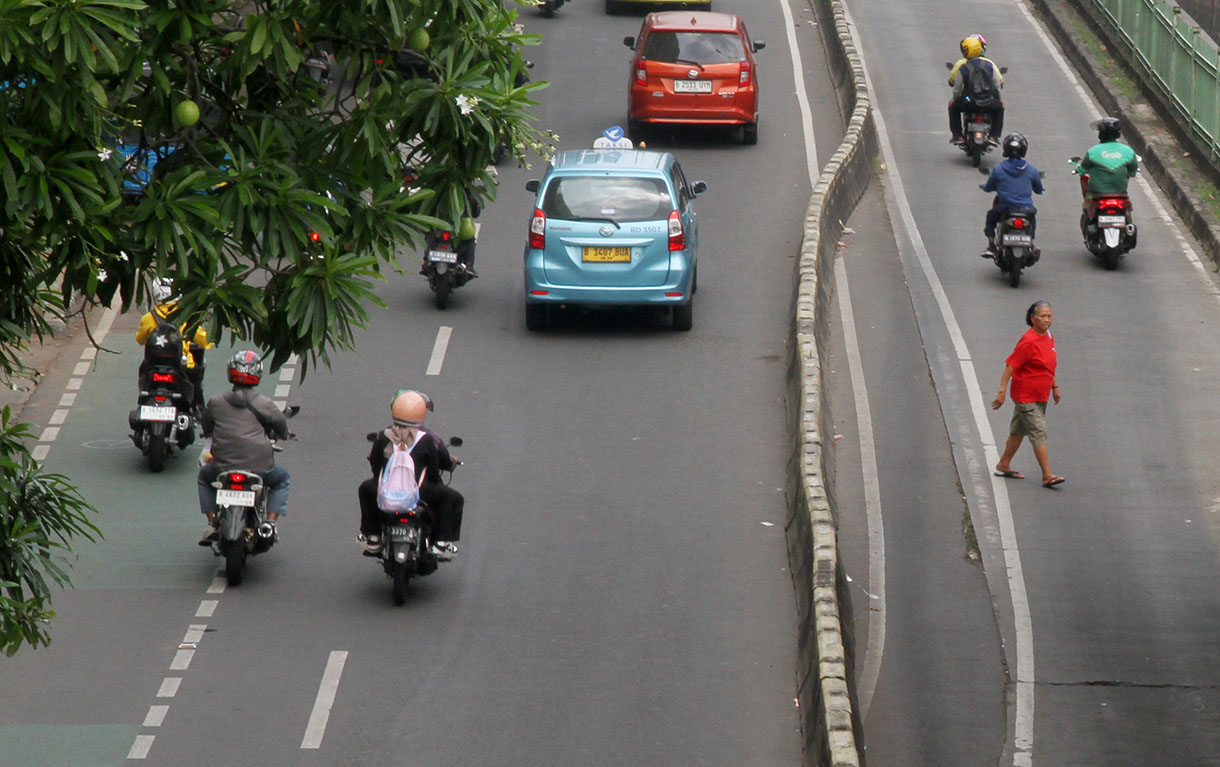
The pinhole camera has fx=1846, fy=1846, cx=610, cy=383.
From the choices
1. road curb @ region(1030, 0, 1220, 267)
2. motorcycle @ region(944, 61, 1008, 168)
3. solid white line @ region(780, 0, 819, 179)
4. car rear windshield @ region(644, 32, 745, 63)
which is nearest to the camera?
road curb @ region(1030, 0, 1220, 267)

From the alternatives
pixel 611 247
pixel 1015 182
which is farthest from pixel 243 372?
pixel 1015 182

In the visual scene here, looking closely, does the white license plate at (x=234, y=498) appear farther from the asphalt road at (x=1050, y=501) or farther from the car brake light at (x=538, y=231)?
the car brake light at (x=538, y=231)

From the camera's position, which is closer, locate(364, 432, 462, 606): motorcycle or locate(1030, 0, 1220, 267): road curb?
locate(364, 432, 462, 606): motorcycle

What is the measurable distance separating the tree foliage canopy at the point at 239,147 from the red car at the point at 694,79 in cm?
2151

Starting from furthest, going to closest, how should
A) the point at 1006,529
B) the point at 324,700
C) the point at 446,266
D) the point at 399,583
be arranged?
1. the point at 446,266
2. the point at 1006,529
3. the point at 399,583
4. the point at 324,700

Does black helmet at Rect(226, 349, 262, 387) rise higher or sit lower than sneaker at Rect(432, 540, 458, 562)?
higher

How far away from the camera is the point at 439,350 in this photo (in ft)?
Answer: 65.9

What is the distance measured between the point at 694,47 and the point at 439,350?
1111 centimetres

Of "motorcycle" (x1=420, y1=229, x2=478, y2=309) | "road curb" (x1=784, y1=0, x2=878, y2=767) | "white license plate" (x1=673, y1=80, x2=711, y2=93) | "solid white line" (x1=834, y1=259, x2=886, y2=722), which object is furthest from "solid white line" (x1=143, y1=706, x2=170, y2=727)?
"white license plate" (x1=673, y1=80, x2=711, y2=93)

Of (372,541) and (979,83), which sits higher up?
(372,541)

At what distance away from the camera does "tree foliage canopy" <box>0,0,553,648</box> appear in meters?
6.30

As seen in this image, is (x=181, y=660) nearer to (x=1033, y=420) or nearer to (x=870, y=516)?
(x=870, y=516)

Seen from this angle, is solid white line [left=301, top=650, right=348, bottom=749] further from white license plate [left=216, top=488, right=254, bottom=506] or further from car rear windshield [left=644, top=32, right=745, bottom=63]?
car rear windshield [left=644, top=32, right=745, bottom=63]

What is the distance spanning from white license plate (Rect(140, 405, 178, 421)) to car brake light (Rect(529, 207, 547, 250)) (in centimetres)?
534
